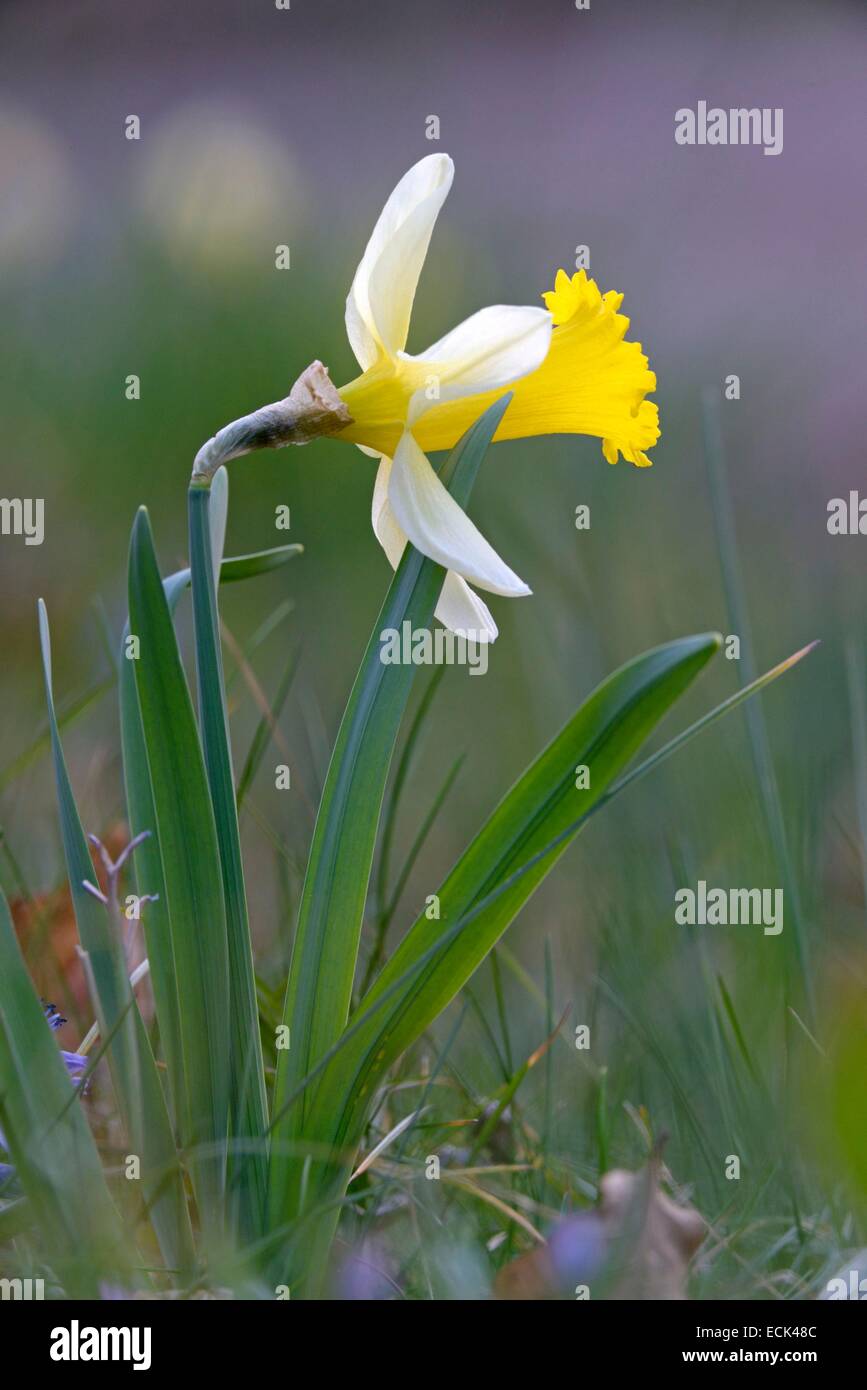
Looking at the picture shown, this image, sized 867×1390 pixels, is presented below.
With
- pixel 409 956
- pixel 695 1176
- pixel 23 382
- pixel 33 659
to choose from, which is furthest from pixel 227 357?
pixel 695 1176

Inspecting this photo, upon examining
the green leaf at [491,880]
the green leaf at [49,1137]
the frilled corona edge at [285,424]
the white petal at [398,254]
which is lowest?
the green leaf at [49,1137]

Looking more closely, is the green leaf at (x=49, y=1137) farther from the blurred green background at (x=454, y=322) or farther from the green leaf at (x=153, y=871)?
the blurred green background at (x=454, y=322)

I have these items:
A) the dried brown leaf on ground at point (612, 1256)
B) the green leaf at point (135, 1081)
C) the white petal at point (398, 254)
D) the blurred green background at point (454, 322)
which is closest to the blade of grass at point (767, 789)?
the blurred green background at point (454, 322)

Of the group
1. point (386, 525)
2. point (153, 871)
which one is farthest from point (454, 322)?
point (153, 871)

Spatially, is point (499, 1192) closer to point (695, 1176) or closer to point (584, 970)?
point (695, 1176)

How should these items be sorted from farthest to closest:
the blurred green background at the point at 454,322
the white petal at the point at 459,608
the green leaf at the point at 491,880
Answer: the blurred green background at the point at 454,322 < the white petal at the point at 459,608 < the green leaf at the point at 491,880

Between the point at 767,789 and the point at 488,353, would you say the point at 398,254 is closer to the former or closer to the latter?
the point at 488,353

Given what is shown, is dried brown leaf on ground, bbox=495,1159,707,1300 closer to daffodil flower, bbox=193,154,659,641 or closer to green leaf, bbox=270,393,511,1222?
green leaf, bbox=270,393,511,1222
